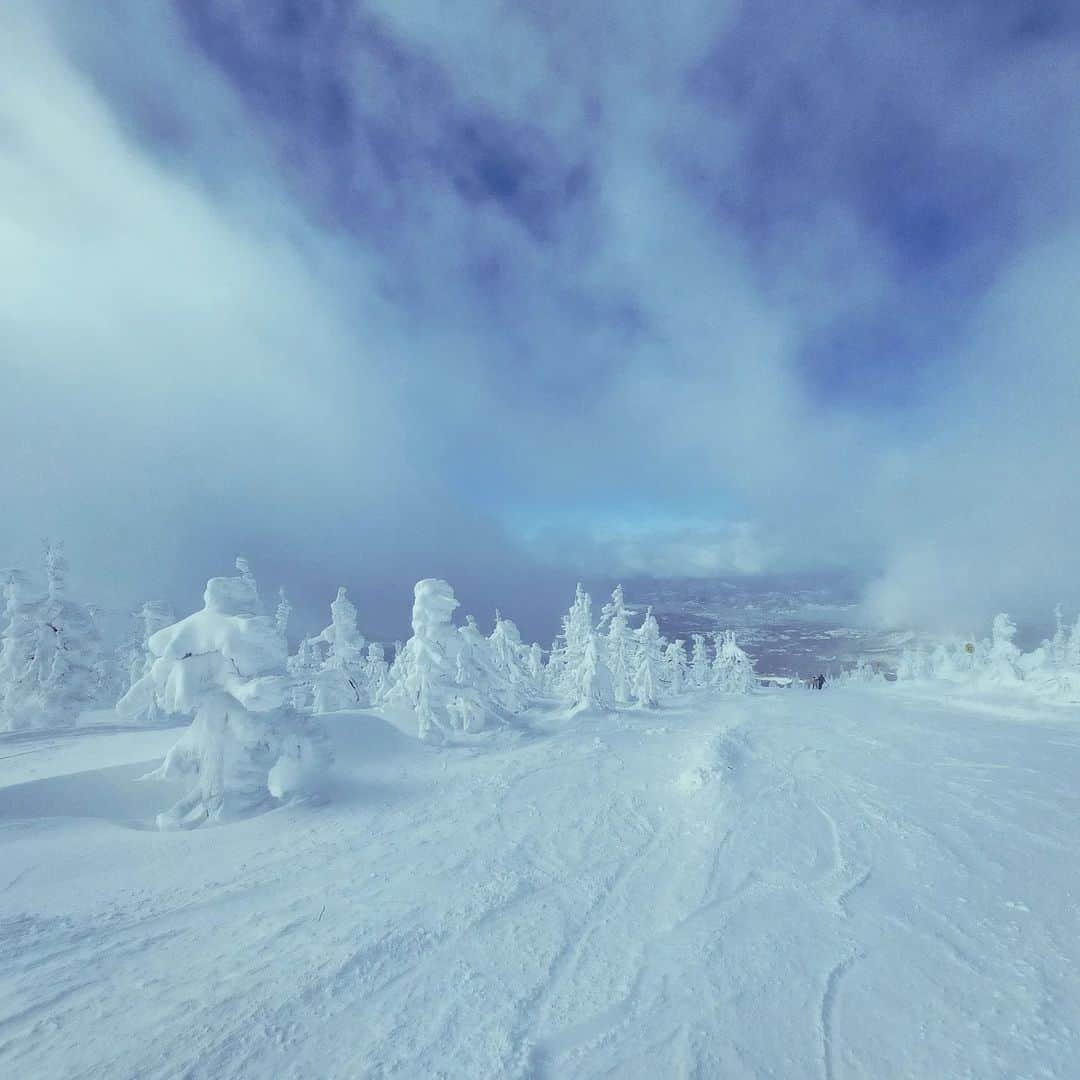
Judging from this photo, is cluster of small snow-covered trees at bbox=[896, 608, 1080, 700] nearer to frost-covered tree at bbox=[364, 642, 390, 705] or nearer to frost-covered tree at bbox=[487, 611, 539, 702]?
frost-covered tree at bbox=[487, 611, 539, 702]

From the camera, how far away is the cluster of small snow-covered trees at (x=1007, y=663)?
4103 centimetres

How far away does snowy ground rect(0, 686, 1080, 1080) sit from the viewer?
5.75 meters

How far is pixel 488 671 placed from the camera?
2570 cm

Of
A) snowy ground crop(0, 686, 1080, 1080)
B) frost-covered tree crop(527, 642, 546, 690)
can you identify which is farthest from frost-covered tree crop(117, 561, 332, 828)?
frost-covered tree crop(527, 642, 546, 690)

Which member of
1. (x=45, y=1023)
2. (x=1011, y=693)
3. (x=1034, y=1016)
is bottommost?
(x=45, y=1023)

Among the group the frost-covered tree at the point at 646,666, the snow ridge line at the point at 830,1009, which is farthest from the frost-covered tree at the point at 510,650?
the snow ridge line at the point at 830,1009

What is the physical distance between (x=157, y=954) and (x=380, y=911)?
2.97 meters

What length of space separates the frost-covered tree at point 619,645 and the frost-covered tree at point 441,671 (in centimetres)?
1875

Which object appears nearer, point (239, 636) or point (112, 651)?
point (239, 636)

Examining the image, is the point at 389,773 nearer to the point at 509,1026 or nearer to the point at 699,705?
the point at 509,1026

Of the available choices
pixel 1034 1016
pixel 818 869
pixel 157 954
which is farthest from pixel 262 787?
pixel 1034 1016

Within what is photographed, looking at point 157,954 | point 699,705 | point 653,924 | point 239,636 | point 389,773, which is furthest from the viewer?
point 699,705

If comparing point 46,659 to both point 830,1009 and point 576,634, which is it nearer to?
point 576,634

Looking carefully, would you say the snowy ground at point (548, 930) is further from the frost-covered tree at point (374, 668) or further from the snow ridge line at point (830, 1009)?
the frost-covered tree at point (374, 668)
